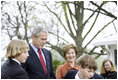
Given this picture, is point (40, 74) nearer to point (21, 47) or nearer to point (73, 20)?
point (21, 47)

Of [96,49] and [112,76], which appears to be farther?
[96,49]

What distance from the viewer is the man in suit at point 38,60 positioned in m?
2.93

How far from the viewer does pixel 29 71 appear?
2.94 meters

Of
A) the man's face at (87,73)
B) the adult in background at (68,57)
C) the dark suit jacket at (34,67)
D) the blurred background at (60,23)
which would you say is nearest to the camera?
the man's face at (87,73)

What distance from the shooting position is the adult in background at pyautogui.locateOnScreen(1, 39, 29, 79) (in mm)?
2330

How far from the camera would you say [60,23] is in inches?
512

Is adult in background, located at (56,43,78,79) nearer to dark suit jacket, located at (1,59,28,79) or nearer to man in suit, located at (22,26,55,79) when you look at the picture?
man in suit, located at (22,26,55,79)

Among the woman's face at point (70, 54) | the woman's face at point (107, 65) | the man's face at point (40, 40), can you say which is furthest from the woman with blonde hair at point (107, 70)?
the man's face at point (40, 40)

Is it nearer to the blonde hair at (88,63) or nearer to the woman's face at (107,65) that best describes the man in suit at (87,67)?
the blonde hair at (88,63)

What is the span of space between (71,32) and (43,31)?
29.4 ft

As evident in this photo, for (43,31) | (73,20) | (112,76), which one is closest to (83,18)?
(73,20)

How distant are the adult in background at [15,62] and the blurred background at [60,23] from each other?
7587mm

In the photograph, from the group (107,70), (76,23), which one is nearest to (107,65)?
(107,70)

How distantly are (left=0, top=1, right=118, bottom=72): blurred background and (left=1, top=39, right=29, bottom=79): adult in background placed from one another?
7587 mm
